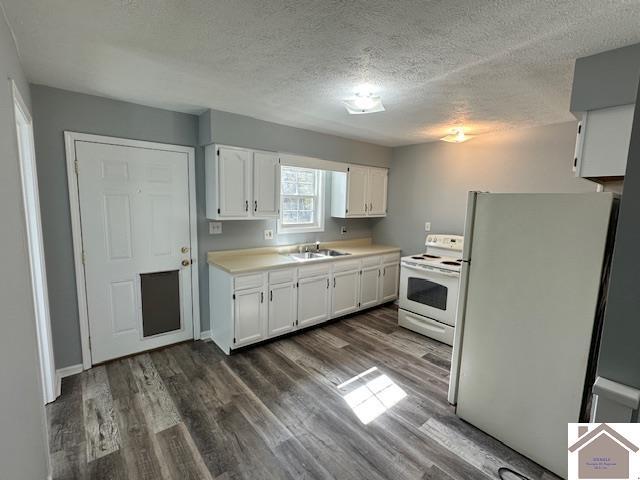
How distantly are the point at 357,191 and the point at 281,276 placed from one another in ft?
5.95

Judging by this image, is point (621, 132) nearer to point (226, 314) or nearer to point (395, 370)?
point (395, 370)

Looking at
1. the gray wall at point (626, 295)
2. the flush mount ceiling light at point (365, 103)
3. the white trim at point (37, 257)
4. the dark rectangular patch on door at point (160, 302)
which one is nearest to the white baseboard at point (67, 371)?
the white trim at point (37, 257)

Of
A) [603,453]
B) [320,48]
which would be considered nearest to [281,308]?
[320,48]

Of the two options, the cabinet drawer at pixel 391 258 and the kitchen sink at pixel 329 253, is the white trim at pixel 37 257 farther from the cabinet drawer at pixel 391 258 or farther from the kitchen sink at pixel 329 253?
the cabinet drawer at pixel 391 258

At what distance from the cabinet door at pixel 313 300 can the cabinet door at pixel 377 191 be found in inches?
58.5

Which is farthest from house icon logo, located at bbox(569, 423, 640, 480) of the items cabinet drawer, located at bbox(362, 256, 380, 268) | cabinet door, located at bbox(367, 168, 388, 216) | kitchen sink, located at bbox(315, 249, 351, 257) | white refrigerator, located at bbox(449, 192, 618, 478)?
cabinet door, located at bbox(367, 168, 388, 216)

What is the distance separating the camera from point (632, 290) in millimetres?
781

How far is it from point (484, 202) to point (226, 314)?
249 cm

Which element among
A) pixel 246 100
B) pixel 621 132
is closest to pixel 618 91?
pixel 621 132

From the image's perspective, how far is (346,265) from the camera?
12.5 feet

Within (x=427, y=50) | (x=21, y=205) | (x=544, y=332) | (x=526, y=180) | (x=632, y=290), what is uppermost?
(x=427, y=50)

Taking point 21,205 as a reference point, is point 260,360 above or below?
below

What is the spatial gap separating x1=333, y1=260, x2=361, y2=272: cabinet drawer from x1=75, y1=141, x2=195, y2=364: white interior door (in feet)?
5.59

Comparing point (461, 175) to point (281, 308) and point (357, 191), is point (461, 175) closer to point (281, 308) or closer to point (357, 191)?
point (357, 191)
